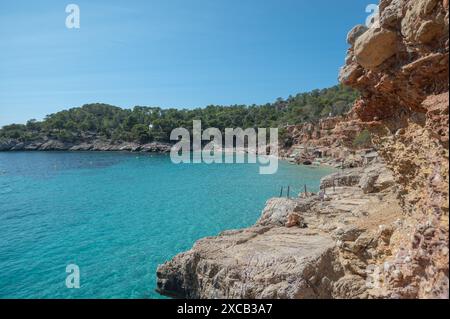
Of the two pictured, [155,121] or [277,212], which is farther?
[155,121]

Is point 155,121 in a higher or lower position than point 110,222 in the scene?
higher

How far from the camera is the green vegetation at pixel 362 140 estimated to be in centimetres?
5720

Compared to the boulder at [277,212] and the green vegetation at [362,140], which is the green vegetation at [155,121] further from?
the boulder at [277,212]

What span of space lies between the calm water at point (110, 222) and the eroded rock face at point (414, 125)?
10137 millimetres

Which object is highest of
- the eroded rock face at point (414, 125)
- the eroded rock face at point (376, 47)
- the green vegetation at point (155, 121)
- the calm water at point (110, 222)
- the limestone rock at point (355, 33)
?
the green vegetation at point (155, 121)

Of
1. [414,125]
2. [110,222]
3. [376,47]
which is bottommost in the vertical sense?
[110,222]

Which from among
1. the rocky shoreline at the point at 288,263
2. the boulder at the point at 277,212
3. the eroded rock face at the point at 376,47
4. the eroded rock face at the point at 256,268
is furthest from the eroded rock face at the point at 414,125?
the boulder at the point at 277,212

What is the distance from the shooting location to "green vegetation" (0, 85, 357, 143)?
98363 mm

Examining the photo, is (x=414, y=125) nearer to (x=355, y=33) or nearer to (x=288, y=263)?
(x=355, y=33)

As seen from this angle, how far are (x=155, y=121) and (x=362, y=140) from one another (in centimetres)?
6923

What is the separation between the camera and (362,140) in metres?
57.9

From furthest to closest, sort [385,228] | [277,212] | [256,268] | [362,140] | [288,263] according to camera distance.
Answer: [362,140]
[277,212]
[256,268]
[288,263]
[385,228]

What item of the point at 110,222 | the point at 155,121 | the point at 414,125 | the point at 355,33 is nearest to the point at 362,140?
the point at 110,222
